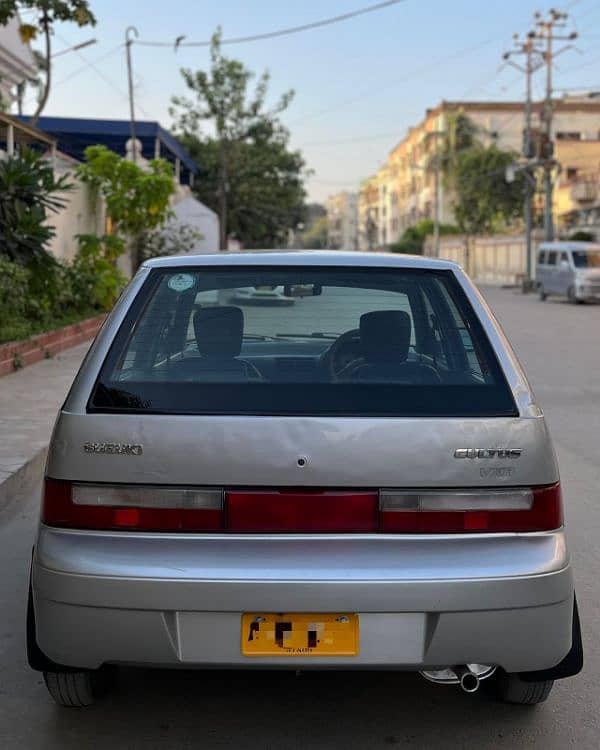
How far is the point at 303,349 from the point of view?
4410 millimetres

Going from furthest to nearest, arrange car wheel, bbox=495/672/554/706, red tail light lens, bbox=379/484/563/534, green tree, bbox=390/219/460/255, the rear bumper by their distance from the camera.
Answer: green tree, bbox=390/219/460/255 < car wheel, bbox=495/672/554/706 < red tail light lens, bbox=379/484/563/534 < the rear bumper

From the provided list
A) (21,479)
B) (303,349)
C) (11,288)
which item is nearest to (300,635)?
(303,349)

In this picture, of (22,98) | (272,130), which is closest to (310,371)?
(22,98)

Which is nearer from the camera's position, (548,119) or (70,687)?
(70,687)

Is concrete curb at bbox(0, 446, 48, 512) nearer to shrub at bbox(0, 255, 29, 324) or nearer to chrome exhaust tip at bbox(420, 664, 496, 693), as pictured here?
chrome exhaust tip at bbox(420, 664, 496, 693)

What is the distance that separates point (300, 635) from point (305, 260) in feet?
4.23

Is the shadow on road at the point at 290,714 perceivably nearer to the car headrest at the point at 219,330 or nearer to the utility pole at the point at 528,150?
the car headrest at the point at 219,330

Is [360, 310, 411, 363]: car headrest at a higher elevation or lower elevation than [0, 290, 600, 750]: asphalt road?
higher

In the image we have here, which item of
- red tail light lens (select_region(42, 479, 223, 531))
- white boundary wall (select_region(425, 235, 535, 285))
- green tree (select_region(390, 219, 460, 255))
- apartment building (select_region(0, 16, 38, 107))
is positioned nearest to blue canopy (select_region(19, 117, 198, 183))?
apartment building (select_region(0, 16, 38, 107))

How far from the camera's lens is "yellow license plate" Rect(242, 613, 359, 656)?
3109 millimetres

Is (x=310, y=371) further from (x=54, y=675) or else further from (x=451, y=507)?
(x=54, y=675)

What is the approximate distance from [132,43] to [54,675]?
36.8m

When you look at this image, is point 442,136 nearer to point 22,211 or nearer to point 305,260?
point 22,211

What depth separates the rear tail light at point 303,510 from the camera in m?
3.16
